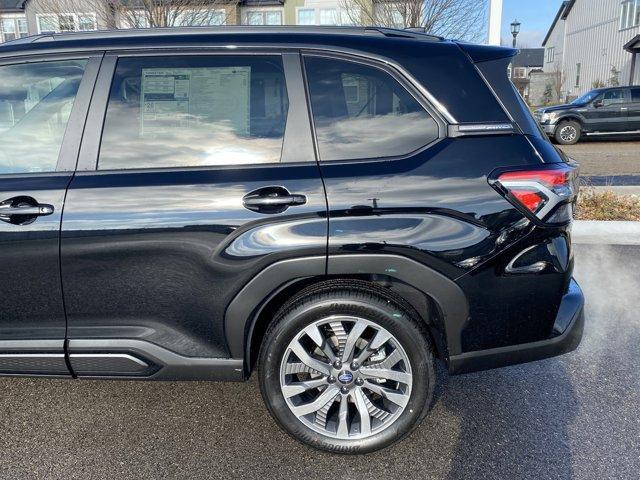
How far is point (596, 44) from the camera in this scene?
106 ft

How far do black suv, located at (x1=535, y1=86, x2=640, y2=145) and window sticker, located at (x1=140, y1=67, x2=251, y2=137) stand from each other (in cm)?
1522

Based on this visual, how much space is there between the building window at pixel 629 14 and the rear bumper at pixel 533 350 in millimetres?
30587

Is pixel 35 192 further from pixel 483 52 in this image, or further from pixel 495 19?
pixel 495 19

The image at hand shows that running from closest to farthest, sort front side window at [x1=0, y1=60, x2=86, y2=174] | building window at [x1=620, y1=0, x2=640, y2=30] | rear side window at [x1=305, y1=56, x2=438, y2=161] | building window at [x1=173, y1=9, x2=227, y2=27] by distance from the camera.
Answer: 1. rear side window at [x1=305, y1=56, x2=438, y2=161]
2. front side window at [x1=0, y1=60, x2=86, y2=174]
3. building window at [x1=173, y1=9, x2=227, y2=27]
4. building window at [x1=620, y1=0, x2=640, y2=30]

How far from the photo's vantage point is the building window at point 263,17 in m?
20.2

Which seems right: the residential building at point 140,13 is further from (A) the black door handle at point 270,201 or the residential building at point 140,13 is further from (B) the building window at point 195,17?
(A) the black door handle at point 270,201

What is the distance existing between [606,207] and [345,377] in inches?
211

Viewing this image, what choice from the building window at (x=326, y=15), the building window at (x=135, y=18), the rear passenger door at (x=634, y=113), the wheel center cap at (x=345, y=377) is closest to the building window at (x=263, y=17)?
the building window at (x=326, y=15)

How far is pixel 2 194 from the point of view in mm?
2381

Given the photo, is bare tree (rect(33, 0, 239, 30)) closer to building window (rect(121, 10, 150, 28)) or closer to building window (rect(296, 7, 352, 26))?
building window (rect(121, 10, 150, 28))

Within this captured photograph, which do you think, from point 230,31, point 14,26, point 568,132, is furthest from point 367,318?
point 14,26

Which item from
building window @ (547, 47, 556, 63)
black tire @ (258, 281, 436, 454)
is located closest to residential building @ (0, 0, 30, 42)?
black tire @ (258, 281, 436, 454)

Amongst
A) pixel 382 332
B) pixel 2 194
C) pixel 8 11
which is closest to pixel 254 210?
pixel 382 332

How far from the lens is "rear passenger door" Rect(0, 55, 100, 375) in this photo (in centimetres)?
234
